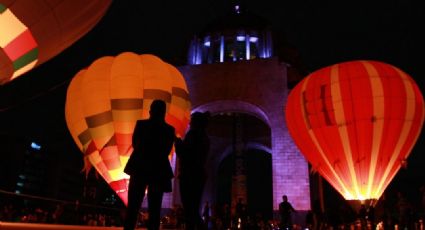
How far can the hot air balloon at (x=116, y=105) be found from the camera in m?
12.2

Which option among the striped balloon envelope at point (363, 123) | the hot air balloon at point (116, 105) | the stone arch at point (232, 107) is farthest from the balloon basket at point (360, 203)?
the stone arch at point (232, 107)

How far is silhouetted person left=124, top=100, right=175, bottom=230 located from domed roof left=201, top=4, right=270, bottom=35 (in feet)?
67.1

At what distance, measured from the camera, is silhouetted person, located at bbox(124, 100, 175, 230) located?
4.05 metres

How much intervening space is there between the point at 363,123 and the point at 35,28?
1001 cm

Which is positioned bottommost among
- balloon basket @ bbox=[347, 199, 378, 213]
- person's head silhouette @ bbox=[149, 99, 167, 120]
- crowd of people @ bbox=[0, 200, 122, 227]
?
crowd of people @ bbox=[0, 200, 122, 227]

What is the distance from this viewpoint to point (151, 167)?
410cm

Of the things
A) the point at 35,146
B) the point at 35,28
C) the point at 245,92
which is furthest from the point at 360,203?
the point at 35,146

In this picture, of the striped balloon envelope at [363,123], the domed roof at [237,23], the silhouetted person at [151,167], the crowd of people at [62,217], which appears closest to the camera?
the silhouetted person at [151,167]

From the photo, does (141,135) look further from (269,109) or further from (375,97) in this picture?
(269,109)

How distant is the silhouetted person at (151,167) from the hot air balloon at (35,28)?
3876 mm

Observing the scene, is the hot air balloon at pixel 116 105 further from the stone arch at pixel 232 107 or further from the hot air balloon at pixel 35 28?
the stone arch at pixel 232 107

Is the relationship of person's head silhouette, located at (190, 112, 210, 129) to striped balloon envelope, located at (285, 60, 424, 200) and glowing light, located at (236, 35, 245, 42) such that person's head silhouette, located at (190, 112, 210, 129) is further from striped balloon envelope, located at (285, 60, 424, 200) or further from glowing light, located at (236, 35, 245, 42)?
glowing light, located at (236, 35, 245, 42)

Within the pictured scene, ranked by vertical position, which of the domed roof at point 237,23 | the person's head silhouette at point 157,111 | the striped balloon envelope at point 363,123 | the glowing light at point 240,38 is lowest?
the person's head silhouette at point 157,111

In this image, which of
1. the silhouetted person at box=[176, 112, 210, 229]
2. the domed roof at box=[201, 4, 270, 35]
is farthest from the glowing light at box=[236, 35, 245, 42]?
the silhouetted person at box=[176, 112, 210, 229]
